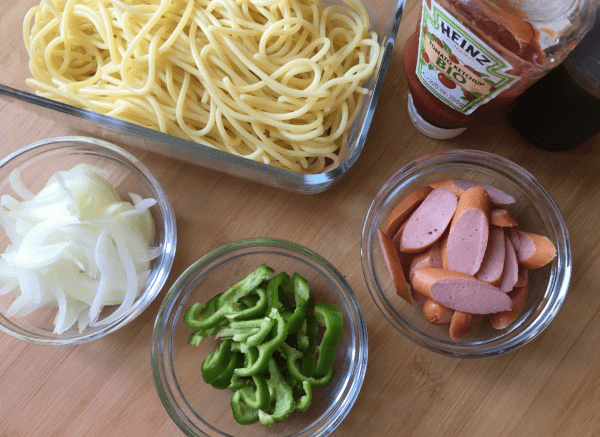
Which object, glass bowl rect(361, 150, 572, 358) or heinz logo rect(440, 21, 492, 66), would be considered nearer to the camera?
heinz logo rect(440, 21, 492, 66)

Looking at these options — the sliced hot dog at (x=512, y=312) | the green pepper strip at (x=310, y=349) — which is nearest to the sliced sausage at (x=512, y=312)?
the sliced hot dog at (x=512, y=312)

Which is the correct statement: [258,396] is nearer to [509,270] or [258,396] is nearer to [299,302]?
[299,302]

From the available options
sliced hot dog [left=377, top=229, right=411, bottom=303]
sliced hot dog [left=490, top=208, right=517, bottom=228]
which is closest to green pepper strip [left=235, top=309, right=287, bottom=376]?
sliced hot dog [left=377, top=229, right=411, bottom=303]

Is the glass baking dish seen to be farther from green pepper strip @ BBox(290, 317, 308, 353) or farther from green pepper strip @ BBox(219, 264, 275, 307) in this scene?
green pepper strip @ BBox(290, 317, 308, 353)

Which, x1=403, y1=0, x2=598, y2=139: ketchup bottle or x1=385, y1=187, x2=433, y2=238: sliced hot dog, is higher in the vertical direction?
x1=403, y1=0, x2=598, y2=139: ketchup bottle

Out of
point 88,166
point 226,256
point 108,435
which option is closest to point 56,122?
point 88,166

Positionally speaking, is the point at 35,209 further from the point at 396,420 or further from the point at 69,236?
the point at 396,420
